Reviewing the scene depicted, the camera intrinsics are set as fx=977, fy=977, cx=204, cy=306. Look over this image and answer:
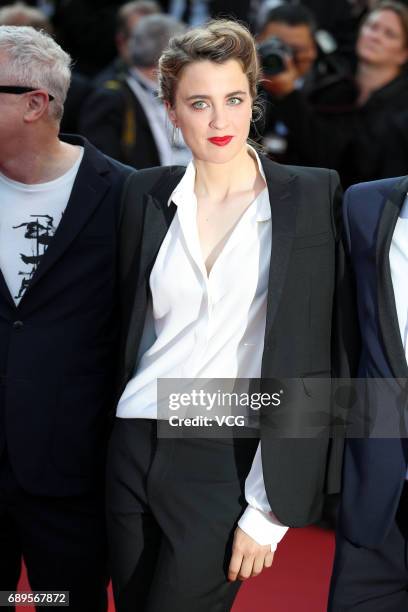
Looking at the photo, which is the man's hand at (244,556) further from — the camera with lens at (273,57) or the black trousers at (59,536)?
the camera with lens at (273,57)

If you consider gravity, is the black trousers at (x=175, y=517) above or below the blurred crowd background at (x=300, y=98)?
below

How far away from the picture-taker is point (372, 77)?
4.88 meters

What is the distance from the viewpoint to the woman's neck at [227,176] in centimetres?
247

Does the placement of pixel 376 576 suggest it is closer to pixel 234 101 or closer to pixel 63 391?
pixel 63 391

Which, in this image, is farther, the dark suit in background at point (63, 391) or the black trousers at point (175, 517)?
the dark suit in background at point (63, 391)

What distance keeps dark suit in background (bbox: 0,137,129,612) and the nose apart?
0.47 metres

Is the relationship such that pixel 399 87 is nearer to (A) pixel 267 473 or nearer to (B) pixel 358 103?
(B) pixel 358 103

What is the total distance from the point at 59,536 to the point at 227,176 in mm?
→ 1088

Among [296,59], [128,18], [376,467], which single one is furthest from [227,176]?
[128,18]

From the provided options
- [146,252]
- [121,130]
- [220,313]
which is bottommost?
[220,313]

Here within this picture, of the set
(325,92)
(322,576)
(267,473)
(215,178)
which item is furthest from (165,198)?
(325,92)

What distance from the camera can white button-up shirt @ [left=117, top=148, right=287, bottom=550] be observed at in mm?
2361

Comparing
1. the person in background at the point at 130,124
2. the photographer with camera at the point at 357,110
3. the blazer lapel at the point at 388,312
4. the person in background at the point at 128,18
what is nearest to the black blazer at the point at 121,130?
the person in background at the point at 130,124

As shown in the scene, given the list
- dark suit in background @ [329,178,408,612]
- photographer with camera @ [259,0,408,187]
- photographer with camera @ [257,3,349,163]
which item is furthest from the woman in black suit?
photographer with camera @ [257,3,349,163]
